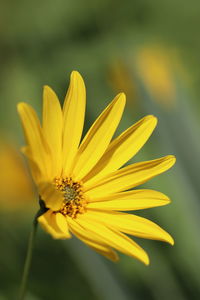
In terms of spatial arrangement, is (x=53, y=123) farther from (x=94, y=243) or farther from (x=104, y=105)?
(x=104, y=105)

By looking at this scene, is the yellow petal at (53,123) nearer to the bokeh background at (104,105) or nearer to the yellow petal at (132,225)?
the yellow petal at (132,225)

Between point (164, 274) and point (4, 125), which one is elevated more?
point (4, 125)

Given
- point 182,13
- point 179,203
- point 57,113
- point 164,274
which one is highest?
point 182,13

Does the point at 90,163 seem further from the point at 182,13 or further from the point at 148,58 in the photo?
the point at 182,13

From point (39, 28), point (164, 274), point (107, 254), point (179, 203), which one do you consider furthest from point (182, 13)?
point (107, 254)

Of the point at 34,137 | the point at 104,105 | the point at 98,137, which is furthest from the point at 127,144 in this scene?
the point at 104,105

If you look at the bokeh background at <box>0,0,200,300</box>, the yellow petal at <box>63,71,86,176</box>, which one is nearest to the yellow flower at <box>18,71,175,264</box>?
the yellow petal at <box>63,71,86,176</box>

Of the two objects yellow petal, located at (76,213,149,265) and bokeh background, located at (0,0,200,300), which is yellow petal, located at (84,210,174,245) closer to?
yellow petal, located at (76,213,149,265)
